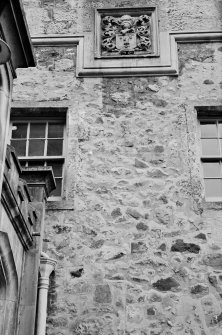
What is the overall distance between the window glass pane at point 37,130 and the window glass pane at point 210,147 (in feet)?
8.30

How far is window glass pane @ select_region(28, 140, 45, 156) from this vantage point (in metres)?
8.69

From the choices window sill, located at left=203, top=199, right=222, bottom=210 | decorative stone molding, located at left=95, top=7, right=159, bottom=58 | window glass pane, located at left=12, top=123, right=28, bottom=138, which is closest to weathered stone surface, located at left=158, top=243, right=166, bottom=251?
window sill, located at left=203, top=199, right=222, bottom=210

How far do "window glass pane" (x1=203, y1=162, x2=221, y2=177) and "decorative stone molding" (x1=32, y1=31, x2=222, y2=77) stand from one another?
1.65m

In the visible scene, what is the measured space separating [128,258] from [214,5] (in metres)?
4.93

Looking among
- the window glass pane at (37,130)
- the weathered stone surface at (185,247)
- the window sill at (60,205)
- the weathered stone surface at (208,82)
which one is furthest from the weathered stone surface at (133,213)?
the weathered stone surface at (208,82)

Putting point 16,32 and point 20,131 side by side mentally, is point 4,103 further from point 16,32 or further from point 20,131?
point 20,131

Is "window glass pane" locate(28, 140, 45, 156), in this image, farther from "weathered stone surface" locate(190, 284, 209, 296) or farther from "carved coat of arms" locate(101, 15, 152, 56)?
"weathered stone surface" locate(190, 284, 209, 296)

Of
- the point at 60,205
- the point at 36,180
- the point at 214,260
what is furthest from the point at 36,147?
the point at 214,260

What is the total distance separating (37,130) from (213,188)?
115 inches

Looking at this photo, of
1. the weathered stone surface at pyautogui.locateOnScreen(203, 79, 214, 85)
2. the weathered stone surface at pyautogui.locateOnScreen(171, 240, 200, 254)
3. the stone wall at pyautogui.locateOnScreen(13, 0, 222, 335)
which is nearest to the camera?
the stone wall at pyautogui.locateOnScreen(13, 0, 222, 335)

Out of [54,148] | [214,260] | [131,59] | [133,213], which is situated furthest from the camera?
[131,59]

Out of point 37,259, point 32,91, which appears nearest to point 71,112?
point 32,91

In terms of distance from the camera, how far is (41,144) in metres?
8.75

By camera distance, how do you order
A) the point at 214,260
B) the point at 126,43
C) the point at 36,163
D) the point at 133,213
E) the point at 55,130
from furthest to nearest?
the point at 126,43 → the point at 55,130 → the point at 36,163 → the point at 133,213 → the point at 214,260
